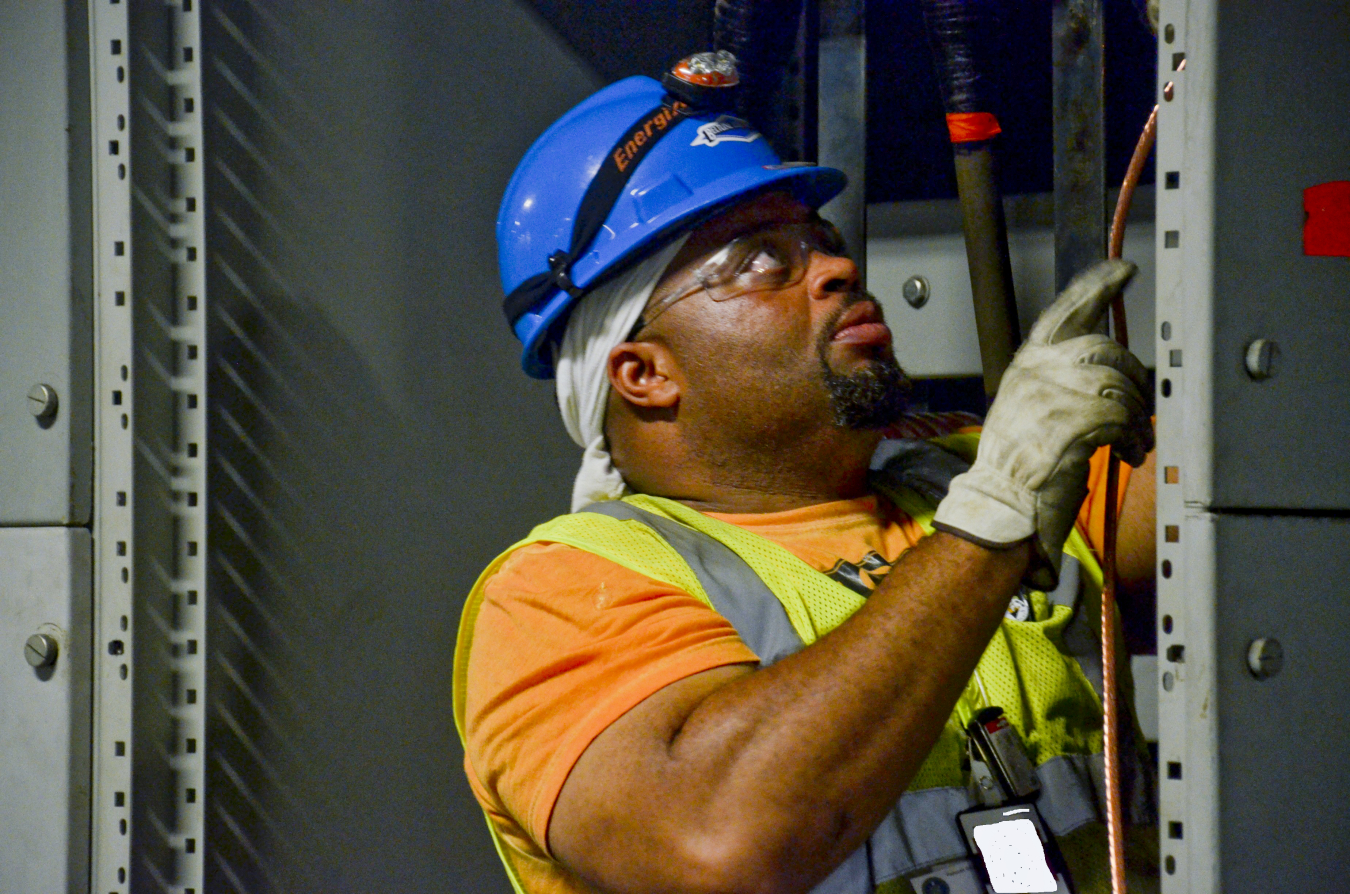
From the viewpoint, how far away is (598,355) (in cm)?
157

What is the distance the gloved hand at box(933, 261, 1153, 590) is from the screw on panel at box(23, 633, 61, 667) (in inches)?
43.6

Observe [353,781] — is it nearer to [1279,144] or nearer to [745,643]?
[745,643]

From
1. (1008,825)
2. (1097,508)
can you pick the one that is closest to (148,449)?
(1008,825)

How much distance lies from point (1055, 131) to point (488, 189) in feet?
2.94

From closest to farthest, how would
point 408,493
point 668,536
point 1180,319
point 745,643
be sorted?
point 1180,319 < point 745,643 < point 668,536 < point 408,493

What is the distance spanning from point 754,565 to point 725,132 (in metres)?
0.65

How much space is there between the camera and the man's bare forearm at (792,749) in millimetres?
965

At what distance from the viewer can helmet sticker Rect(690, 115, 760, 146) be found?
60.9 inches

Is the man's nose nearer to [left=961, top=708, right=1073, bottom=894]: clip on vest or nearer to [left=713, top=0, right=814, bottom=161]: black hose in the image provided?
[left=713, top=0, right=814, bottom=161]: black hose

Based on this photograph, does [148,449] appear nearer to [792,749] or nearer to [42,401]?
[42,401]

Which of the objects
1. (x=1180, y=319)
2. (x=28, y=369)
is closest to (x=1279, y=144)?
(x=1180, y=319)

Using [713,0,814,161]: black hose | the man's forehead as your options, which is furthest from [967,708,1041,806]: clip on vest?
[713,0,814,161]: black hose

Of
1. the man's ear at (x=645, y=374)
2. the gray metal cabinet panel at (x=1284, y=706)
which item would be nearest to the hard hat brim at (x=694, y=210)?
the man's ear at (x=645, y=374)

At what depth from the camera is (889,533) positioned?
4.75ft
